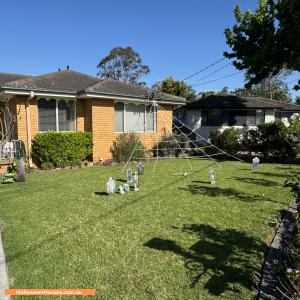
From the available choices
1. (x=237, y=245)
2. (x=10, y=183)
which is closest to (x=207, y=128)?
(x=10, y=183)

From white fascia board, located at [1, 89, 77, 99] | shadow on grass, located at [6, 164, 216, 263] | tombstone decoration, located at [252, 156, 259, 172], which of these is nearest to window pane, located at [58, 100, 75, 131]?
white fascia board, located at [1, 89, 77, 99]

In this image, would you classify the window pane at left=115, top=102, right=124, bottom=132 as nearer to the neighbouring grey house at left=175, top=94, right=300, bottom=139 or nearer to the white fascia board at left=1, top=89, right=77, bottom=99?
the white fascia board at left=1, top=89, right=77, bottom=99

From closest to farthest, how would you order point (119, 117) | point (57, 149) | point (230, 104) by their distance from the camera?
point (57, 149)
point (119, 117)
point (230, 104)

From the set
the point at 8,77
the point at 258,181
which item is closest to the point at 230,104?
Result: the point at 8,77

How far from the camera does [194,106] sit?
26.9 meters

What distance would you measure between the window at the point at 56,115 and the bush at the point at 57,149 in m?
1.01

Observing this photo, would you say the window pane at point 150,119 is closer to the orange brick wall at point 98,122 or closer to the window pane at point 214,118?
the orange brick wall at point 98,122

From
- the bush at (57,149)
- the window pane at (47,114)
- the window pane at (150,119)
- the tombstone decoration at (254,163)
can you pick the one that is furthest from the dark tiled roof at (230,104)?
the window pane at (47,114)

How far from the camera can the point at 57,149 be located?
1446cm

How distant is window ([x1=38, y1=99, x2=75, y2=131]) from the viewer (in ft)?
49.8

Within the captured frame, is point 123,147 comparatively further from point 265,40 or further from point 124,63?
point 124,63

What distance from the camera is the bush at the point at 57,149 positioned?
14.3 m

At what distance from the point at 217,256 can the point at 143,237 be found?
4.49 ft

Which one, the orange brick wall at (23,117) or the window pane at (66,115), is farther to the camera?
the window pane at (66,115)
